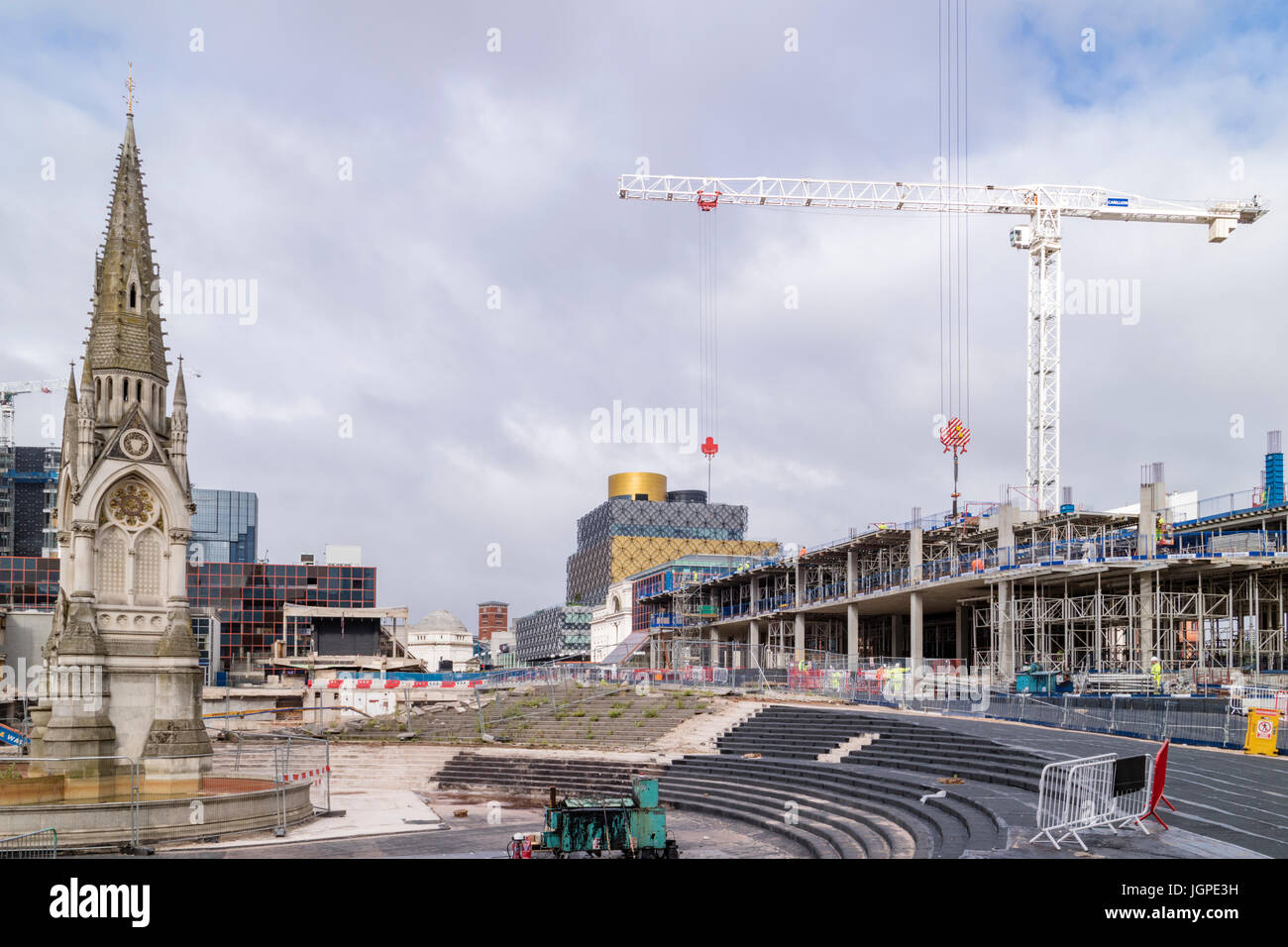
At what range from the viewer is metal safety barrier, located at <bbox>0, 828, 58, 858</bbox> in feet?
65.2

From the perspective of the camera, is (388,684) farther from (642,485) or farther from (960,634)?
(642,485)

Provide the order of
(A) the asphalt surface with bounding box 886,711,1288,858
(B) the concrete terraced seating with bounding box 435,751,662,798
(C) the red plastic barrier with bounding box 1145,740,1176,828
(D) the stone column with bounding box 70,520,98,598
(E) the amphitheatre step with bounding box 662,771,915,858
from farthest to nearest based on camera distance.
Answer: (B) the concrete terraced seating with bounding box 435,751,662,798, (D) the stone column with bounding box 70,520,98,598, (E) the amphitheatre step with bounding box 662,771,915,858, (C) the red plastic barrier with bounding box 1145,740,1176,828, (A) the asphalt surface with bounding box 886,711,1288,858

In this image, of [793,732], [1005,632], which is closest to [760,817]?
[793,732]

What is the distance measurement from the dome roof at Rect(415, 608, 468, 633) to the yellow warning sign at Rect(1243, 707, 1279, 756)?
113 metres

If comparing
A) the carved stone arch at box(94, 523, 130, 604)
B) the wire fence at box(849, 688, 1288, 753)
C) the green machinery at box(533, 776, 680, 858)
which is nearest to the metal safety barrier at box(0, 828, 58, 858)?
→ the carved stone arch at box(94, 523, 130, 604)

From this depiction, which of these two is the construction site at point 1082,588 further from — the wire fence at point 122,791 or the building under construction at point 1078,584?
the wire fence at point 122,791

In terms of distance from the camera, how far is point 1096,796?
1491 centimetres

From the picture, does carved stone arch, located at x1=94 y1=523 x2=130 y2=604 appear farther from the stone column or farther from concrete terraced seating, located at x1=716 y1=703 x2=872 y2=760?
concrete terraced seating, located at x1=716 y1=703 x2=872 y2=760

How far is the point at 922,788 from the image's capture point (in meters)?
23.0

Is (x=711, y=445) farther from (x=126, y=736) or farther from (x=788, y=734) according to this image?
(x=126, y=736)

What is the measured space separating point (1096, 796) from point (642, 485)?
15325cm

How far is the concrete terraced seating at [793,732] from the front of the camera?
33.2 metres
